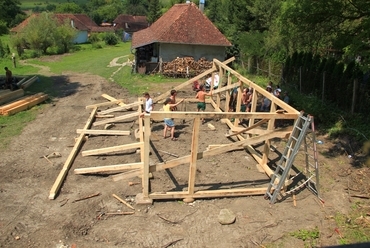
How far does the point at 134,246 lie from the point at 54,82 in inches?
661

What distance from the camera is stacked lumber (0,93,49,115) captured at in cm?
1253

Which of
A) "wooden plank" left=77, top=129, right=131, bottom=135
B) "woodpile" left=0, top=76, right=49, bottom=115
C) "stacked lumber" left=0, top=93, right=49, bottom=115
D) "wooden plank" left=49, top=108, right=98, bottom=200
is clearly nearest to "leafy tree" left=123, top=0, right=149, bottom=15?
"woodpile" left=0, top=76, right=49, bottom=115

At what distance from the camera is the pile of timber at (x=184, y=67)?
2184cm

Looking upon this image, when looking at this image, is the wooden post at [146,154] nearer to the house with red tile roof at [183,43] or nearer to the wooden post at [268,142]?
the wooden post at [268,142]

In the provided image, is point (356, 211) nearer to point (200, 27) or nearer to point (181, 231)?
Answer: point (181, 231)

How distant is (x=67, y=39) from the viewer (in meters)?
40.9

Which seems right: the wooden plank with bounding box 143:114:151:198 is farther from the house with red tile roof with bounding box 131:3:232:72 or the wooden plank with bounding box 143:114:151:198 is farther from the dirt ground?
the house with red tile roof with bounding box 131:3:232:72

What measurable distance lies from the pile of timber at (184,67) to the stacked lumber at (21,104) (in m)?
9.17

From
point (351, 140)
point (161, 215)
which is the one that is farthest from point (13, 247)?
point (351, 140)

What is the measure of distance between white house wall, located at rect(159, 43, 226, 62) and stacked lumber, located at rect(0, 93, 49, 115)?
9.95 meters

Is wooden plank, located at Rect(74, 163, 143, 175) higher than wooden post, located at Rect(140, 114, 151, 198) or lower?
lower

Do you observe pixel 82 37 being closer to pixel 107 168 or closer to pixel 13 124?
pixel 13 124

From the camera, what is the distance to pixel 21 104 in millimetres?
13391

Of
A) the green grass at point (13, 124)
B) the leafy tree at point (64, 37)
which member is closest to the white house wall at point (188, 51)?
the green grass at point (13, 124)
